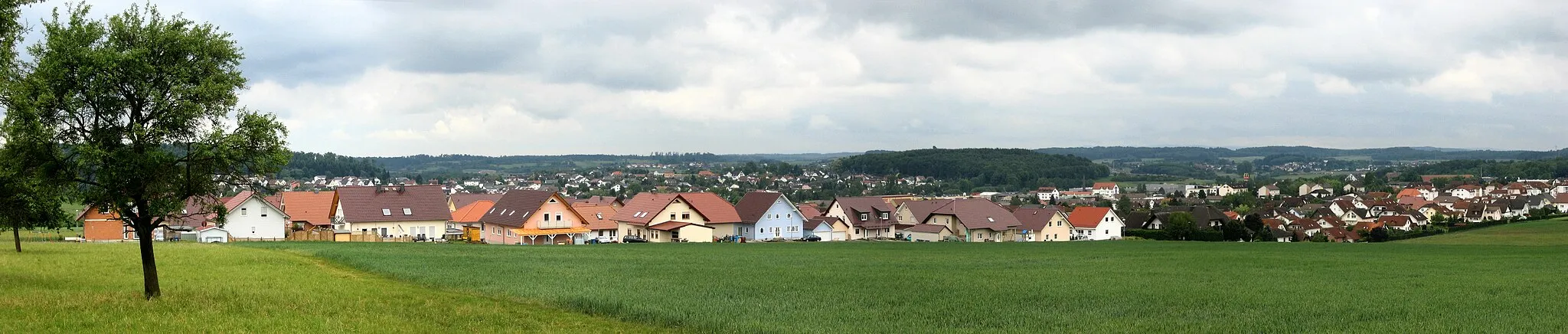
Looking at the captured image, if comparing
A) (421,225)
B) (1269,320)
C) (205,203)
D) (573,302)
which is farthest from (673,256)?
(421,225)

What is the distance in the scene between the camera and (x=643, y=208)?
79625 millimetres

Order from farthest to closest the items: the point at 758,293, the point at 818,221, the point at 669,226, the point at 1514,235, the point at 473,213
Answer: the point at 818,221, the point at 1514,235, the point at 473,213, the point at 669,226, the point at 758,293

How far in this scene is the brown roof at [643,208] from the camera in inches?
3039

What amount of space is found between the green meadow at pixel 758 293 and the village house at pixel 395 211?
29.1 metres

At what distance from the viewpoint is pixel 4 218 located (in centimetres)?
2475

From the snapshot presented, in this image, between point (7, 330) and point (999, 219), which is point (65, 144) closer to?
point (7, 330)

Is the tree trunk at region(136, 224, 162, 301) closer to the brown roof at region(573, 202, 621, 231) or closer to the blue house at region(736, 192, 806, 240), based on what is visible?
the brown roof at region(573, 202, 621, 231)

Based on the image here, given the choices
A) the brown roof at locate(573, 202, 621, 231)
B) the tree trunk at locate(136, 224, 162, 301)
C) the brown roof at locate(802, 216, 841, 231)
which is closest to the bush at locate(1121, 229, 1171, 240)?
the brown roof at locate(802, 216, 841, 231)

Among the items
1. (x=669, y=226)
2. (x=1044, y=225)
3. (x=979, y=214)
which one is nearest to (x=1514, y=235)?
(x=1044, y=225)

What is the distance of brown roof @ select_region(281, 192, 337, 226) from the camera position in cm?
7581

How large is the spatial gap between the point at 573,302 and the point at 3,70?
35.9ft

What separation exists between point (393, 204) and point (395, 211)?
2.70 feet

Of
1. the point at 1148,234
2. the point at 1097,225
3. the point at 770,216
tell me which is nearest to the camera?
the point at 770,216

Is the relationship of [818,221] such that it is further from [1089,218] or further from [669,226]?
[1089,218]
